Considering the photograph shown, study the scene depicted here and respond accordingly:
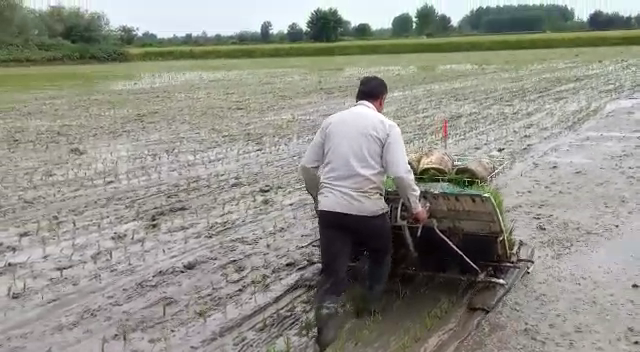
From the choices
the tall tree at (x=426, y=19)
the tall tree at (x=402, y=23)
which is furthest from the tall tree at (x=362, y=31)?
the tall tree at (x=402, y=23)

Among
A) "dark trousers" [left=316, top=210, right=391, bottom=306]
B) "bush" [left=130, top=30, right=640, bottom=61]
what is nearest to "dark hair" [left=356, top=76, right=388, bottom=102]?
"dark trousers" [left=316, top=210, right=391, bottom=306]

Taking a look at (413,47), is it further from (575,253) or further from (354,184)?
(354,184)

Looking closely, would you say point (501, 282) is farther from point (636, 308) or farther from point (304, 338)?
point (304, 338)

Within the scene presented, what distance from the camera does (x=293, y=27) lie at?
304 feet

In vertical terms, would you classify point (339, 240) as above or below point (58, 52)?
below

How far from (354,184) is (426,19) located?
94736 mm

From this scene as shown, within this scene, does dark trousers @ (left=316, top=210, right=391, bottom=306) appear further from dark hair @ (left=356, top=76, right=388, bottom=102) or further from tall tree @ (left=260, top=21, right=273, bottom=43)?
tall tree @ (left=260, top=21, right=273, bottom=43)

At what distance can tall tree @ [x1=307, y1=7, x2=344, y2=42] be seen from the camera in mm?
77750

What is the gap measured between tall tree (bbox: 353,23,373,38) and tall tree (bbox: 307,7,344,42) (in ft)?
29.4

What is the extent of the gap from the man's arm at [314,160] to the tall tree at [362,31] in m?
84.2

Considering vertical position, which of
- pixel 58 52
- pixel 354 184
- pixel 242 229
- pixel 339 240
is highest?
pixel 58 52

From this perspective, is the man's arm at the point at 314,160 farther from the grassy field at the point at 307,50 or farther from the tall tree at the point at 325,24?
the tall tree at the point at 325,24

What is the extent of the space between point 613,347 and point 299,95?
1860 centimetres

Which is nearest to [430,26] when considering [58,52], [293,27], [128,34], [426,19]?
[426,19]
